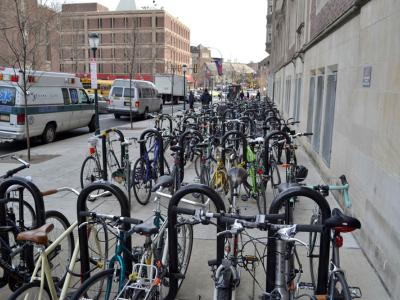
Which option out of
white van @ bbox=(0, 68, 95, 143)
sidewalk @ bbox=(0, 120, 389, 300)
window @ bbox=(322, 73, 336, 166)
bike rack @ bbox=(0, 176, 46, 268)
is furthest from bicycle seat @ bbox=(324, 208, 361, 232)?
white van @ bbox=(0, 68, 95, 143)

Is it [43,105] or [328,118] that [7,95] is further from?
[328,118]

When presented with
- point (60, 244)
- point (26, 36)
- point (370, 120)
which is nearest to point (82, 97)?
point (26, 36)

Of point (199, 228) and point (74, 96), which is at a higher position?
point (74, 96)

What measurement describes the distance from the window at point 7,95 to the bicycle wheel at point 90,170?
569cm

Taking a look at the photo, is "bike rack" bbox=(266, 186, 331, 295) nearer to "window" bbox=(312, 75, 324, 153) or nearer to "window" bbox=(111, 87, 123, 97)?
"window" bbox=(312, 75, 324, 153)

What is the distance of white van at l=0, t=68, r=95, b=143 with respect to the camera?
11312 mm

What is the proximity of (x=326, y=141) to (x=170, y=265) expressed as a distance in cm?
573

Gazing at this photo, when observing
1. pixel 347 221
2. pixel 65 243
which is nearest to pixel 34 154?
pixel 65 243

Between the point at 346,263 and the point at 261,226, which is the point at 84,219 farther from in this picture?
the point at 346,263

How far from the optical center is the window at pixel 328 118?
25.1 feet

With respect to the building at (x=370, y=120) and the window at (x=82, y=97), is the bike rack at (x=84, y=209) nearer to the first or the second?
the building at (x=370, y=120)

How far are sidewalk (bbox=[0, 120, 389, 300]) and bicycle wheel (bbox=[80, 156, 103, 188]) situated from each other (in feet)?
1.48

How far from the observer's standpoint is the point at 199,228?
17.4 feet

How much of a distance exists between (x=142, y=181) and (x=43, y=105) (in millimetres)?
7267
